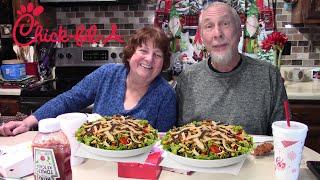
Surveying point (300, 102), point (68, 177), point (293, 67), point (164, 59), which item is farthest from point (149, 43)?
point (293, 67)

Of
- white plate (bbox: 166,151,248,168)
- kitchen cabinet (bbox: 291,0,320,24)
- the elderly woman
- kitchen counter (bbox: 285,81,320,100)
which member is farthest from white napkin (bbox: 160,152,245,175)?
kitchen cabinet (bbox: 291,0,320,24)

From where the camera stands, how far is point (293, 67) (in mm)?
3104

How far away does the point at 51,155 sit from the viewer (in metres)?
0.94

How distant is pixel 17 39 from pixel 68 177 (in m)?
2.71

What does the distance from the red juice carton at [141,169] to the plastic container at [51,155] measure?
8.7 inches

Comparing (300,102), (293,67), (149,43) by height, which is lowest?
(300,102)

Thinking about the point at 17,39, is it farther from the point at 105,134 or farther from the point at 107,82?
the point at 105,134

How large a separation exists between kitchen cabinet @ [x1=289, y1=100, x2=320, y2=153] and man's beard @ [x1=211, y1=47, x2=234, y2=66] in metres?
1.01

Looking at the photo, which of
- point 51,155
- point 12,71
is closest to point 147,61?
point 51,155

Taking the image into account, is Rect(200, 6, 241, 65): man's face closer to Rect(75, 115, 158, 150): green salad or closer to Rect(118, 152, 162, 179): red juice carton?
Rect(75, 115, 158, 150): green salad

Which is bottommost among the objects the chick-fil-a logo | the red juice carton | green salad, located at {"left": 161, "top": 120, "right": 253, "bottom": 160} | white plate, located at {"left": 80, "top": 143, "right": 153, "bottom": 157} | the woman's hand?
the red juice carton

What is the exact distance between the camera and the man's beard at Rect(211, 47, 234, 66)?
5.90ft

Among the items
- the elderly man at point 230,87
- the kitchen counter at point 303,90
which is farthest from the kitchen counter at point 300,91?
the elderly man at point 230,87

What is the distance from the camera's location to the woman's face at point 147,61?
1760 millimetres
